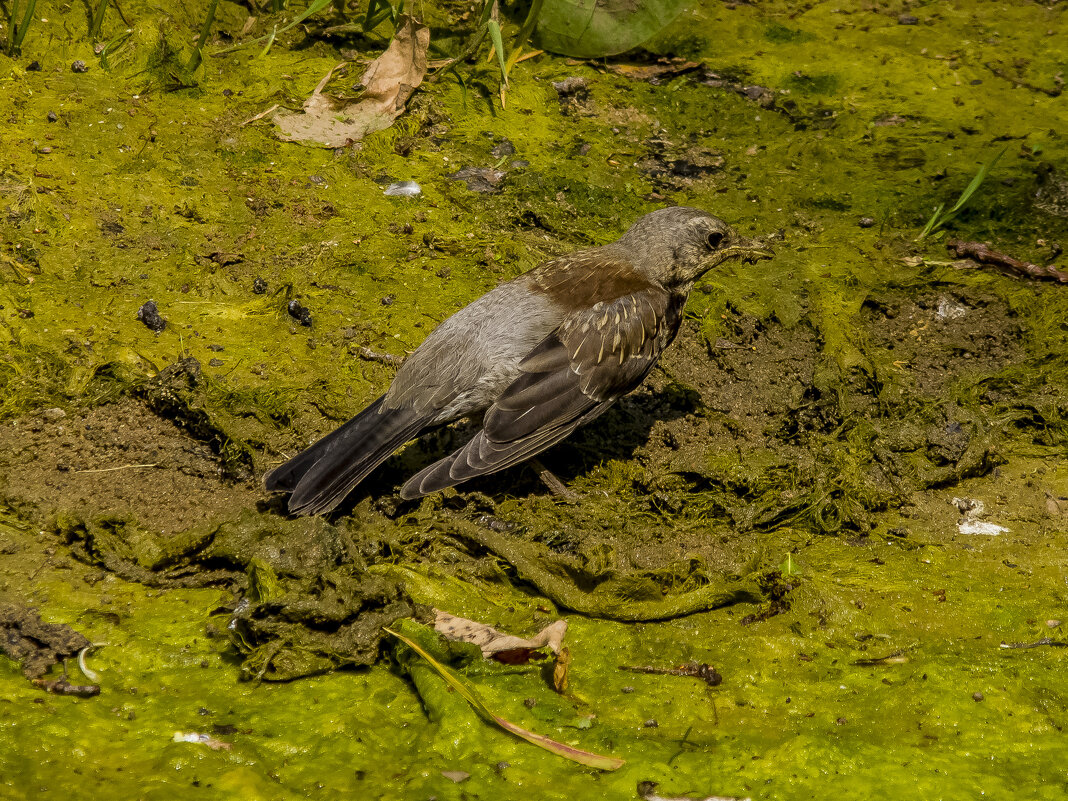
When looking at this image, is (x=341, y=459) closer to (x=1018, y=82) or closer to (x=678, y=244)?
(x=678, y=244)

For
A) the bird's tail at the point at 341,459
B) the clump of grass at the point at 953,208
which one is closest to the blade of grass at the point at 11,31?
the bird's tail at the point at 341,459

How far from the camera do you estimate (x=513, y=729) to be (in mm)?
3076

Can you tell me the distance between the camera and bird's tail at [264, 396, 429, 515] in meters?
3.83

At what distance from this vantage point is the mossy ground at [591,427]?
121 inches

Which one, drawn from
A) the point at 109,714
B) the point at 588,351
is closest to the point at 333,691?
the point at 109,714

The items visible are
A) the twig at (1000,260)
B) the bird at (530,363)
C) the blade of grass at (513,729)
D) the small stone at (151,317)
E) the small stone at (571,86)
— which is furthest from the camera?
the small stone at (571,86)

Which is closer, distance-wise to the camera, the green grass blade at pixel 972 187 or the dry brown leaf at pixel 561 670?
the dry brown leaf at pixel 561 670

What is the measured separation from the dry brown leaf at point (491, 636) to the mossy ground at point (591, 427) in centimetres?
11

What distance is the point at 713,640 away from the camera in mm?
3625

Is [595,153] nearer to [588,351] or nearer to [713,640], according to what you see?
[588,351]

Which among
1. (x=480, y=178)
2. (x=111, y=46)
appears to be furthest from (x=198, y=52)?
(x=480, y=178)

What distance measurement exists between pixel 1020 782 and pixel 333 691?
220 centimetres

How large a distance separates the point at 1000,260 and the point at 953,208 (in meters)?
0.45

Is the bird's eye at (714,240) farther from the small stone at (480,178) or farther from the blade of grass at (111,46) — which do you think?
the blade of grass at (111,46)
